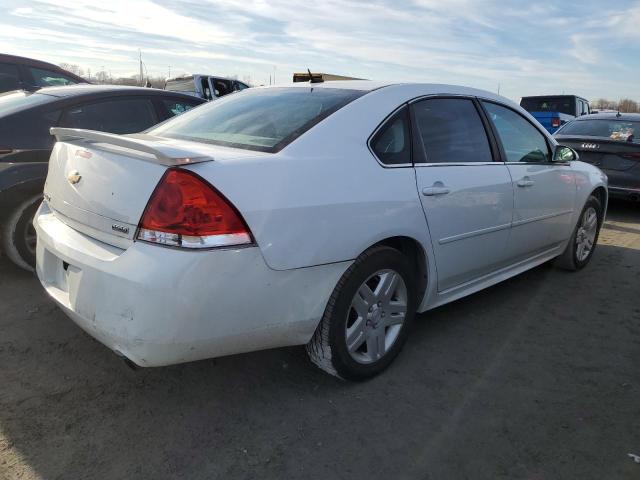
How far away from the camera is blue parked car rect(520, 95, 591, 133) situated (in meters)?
15.4

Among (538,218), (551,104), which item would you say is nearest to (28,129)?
(538,218)

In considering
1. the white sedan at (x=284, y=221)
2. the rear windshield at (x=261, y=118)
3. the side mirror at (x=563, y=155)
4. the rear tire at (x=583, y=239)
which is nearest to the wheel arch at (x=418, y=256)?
the white sedan at (x=284, y=221)

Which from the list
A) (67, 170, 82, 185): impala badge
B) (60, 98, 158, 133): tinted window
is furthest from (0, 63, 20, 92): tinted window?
(67, 170, 82, 185): impala badge

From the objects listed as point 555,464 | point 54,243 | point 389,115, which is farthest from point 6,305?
point 555,464

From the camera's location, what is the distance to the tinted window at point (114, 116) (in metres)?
4.31

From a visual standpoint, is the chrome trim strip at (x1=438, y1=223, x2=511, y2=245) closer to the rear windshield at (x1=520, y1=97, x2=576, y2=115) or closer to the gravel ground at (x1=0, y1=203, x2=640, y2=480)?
the gravel ground at (x1=0, y1=203, x2=640, y2=480)

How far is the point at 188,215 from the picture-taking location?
6.84ft

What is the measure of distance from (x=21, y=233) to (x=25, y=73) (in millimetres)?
4642

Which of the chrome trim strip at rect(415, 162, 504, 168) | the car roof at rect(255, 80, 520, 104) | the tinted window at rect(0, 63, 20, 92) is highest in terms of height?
the tinted window at rect(0, 63, 20, 92)

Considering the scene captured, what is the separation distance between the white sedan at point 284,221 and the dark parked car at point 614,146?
440 centimetres

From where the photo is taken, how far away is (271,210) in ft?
7.25

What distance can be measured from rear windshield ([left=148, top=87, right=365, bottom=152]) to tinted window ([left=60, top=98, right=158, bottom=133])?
142 cm

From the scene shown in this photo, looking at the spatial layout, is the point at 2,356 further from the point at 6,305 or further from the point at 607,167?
the point at 607,167

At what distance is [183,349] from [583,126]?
7.76m
